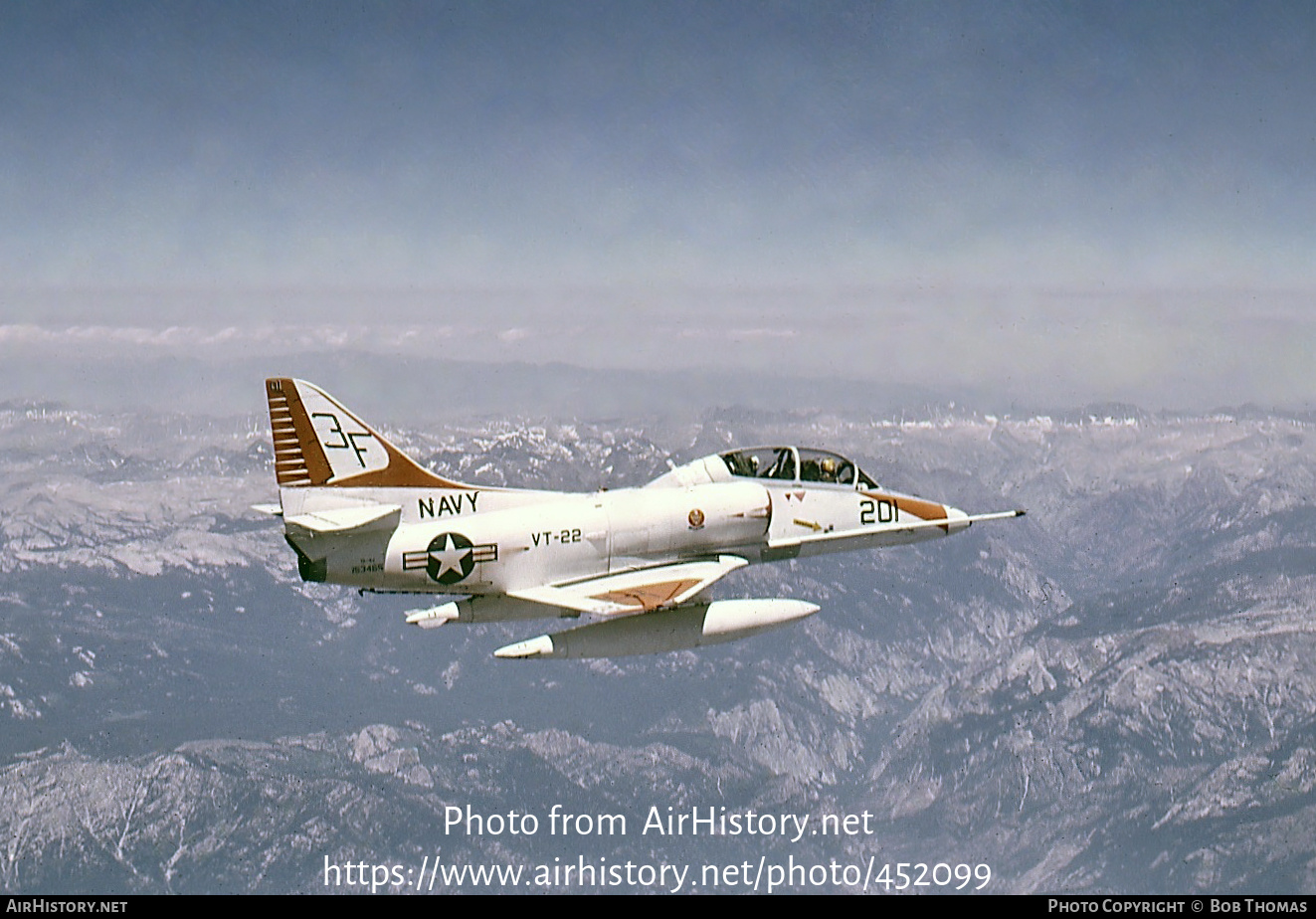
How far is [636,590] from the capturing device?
29.2 m

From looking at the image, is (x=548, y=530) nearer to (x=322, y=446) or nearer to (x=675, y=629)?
(x=675, y=629)

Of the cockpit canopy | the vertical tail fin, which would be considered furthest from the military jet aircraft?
the cockpit canopy

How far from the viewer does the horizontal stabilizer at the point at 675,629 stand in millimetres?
29391

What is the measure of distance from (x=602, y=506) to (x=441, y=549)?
4.95 m

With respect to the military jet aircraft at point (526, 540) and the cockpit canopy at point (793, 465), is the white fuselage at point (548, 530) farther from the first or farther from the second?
the cockpit canopy at point (793, 465)

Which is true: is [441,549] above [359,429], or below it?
below

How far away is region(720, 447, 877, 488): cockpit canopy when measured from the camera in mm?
32875

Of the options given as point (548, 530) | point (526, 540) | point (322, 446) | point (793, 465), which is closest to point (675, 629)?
point (548, 530)

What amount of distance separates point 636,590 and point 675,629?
182 cm

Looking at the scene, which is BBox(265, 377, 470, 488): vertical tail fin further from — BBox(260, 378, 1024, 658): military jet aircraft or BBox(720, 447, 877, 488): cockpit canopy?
BBox(720, 447, 877, 488): cockpit canopy

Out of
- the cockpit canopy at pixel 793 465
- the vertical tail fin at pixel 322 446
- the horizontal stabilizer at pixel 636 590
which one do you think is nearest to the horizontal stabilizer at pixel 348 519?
the vertical tail fin at pixel 322 446
